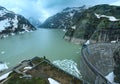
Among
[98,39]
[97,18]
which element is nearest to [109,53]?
[98,39]

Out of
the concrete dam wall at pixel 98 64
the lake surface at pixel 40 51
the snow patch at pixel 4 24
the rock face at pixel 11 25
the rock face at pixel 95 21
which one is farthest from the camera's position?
the snow patch at pixel 4 24

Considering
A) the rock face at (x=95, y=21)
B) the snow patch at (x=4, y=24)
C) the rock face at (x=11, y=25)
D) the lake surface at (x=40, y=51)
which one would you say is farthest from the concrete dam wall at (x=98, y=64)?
the snow patch at (x=4, y=24)

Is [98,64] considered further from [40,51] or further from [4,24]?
[4,24]

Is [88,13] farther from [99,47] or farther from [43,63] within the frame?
[43,63]

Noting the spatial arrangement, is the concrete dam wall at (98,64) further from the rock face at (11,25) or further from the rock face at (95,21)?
the rock face at (11,25)

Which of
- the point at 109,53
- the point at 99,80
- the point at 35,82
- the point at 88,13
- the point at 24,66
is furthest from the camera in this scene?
the point at 88,13

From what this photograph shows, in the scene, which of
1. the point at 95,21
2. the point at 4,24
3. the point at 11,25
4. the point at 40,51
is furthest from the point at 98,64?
the point at 4,24

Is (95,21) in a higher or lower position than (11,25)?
higher

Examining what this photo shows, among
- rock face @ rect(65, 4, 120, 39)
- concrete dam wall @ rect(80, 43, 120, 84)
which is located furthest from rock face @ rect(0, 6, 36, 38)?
concrete dam wall @ rect(80, 43, 120, 84)

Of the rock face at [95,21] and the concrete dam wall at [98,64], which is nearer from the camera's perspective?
the concrete dam wall at [98,64]

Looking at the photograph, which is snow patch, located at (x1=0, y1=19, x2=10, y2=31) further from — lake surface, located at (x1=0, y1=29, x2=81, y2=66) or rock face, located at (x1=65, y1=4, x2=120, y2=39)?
rock face, located at (x1=65, y1=4, x2=120, y2=39)

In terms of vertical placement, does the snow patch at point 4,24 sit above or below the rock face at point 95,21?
below
